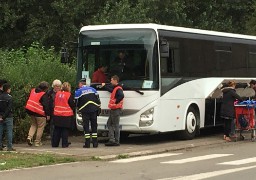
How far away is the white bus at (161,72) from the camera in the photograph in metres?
15.7

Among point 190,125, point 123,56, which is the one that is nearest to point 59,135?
point 123,56

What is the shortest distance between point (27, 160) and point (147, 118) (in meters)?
4.33

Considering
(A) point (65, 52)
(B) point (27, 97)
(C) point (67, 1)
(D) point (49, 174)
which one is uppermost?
(C) point (67, 1)

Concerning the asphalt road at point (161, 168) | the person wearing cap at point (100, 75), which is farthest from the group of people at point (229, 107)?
the person wearing cap at point (100, 75)

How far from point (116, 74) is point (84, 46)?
4.80 feet

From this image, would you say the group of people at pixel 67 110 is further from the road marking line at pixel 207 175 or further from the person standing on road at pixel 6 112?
the road marking line at pixel 207 175

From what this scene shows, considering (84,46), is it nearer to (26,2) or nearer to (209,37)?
(209,37)

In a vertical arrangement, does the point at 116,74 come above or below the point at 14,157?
above

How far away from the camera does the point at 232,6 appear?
37.5m

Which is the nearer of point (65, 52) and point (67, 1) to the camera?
point (65, 52)

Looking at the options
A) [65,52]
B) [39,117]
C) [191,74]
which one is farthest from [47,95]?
[191,74]

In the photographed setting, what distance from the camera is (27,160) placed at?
12.5 meters

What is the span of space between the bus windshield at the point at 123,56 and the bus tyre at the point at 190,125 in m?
2.09

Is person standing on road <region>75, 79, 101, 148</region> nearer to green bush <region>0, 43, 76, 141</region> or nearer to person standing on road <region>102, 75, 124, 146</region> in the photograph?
person standing on road <region>102, 75, 124, 146</region>
